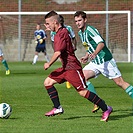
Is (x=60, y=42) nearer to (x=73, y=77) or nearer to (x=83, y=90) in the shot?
(x=73, y=77)

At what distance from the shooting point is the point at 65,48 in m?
9.20

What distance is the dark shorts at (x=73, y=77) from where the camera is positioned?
928cm

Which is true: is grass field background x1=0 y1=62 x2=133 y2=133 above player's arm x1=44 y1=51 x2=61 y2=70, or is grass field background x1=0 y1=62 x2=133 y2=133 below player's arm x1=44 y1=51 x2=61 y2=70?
below

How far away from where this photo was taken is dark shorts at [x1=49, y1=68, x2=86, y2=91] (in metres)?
9.28

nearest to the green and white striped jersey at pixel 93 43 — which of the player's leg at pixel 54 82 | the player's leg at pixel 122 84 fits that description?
the player's leg at pixel 122 84

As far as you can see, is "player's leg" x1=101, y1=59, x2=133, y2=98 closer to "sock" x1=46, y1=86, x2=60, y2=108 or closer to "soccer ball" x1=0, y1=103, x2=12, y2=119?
"sock" x1=46, y1=86, x2=60, y2=108

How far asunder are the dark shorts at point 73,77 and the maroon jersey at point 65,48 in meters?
0.08

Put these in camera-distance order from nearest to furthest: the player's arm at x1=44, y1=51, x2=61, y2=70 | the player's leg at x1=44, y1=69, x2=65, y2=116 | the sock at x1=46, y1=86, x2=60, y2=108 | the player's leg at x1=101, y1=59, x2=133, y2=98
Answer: the player's arm at x1=44, y1=51, x2=61, y2=70 → the player's leg at x1=44, y1=69, x2=65, y2=116 → the sock at x1=46, y1=86, x2=60, y2=108 → the player's leg at x1=101, y1=59, x2=133, y2=98

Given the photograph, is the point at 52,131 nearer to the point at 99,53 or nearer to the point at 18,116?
the point at 18,116

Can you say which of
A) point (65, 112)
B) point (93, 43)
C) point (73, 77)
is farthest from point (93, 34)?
point (65, 112)

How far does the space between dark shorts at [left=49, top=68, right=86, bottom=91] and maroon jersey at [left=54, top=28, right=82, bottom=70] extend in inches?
3.3

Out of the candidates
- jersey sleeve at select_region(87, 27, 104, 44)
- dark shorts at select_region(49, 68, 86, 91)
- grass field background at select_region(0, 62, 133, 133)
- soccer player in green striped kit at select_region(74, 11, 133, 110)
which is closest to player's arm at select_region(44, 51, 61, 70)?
dark shorts at select_region(49, 68, 86, 91)

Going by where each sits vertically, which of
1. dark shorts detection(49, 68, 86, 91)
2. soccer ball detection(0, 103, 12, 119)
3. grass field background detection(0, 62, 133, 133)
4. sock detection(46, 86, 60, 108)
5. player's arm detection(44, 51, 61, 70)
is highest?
player's arm detection(44, 51, 61, 70)

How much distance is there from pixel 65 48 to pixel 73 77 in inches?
19.4
